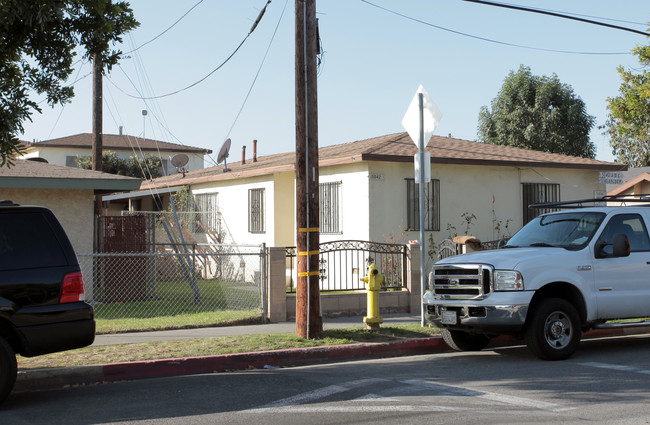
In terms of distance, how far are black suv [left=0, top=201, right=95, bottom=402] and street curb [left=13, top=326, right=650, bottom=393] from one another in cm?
128

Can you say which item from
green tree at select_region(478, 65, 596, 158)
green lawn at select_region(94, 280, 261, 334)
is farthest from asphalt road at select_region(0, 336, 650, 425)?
green tree at select_region(478, 65, 596, 158)

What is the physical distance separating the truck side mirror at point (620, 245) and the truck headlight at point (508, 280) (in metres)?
1.52

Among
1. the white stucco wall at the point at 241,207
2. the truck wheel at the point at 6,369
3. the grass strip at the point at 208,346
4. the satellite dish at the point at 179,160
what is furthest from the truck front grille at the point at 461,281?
the satellite dish at the point at 179,160

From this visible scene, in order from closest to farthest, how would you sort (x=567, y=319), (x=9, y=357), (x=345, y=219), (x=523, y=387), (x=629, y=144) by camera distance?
(x=9, y=357) < (x=523, y=387) < (x=567, y=319) < (x=345, y=219) < (x=629, y=144)

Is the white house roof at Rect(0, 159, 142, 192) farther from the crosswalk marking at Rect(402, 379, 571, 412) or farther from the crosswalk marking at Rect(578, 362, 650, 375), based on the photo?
the crosswalk marking at Rect(578, 362, 650, 375)

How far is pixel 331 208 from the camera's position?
727 inches

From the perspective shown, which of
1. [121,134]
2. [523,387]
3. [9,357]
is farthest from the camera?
[121,134]

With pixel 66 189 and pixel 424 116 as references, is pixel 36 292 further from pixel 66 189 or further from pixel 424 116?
pixel 66 189

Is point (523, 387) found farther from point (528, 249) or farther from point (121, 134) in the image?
point (121, 134)

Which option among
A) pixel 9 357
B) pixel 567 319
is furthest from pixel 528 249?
pixel 9 357

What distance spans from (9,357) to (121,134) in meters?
50.5

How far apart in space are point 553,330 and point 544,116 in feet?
84.9

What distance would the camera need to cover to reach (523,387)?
7.70 metres

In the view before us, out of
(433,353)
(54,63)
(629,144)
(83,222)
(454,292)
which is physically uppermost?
(629,144)
